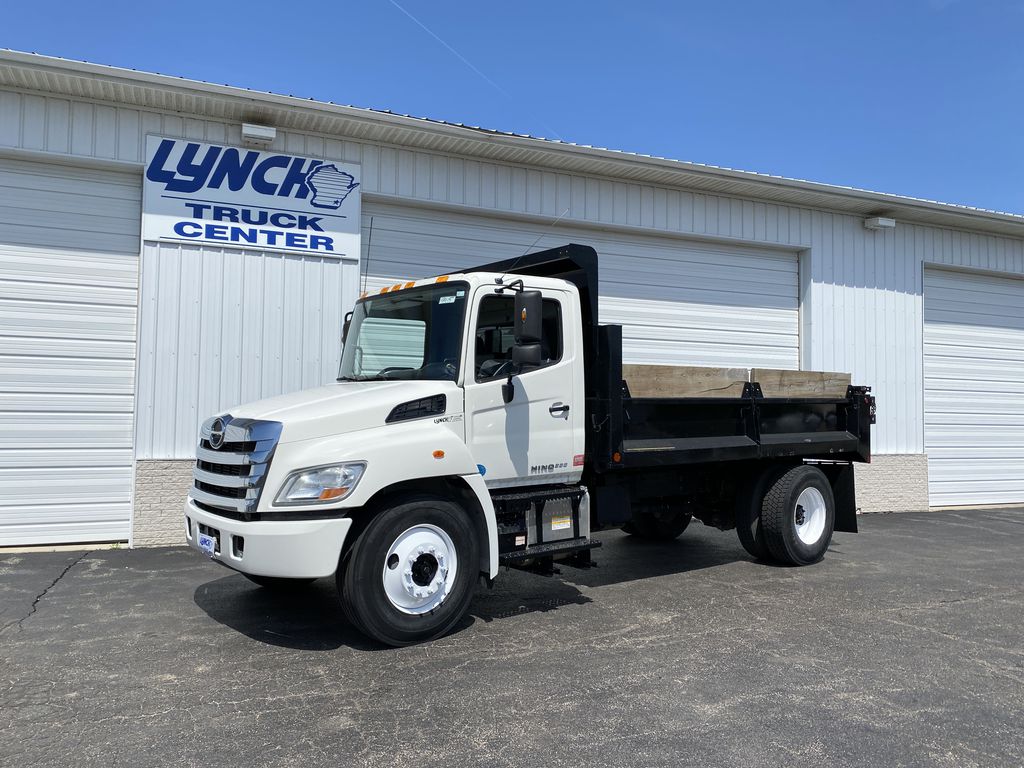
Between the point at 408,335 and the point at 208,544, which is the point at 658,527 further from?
the point at 208,544

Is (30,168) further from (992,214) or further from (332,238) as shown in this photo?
(992,214)

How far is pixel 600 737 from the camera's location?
3744mm

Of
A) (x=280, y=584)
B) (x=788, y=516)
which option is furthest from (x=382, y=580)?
(x=788, y=516)

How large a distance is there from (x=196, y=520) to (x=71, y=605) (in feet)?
6.35

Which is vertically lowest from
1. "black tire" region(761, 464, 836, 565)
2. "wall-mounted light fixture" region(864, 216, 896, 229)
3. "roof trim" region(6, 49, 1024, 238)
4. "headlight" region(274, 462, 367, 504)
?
"black tire" region(761, 464, 836, 565)

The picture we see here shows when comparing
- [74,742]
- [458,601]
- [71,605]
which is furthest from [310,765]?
[71,605]

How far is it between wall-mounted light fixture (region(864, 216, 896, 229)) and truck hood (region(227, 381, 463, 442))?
405 inches

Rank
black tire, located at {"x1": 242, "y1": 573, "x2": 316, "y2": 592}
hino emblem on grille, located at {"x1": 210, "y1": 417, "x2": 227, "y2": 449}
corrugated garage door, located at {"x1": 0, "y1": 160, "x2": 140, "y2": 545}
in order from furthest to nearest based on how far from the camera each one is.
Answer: corrugated garage door, located at {"x1": 0, "y1": 160, "x2": 140, "y2": 545}, black tire, located at {"x1": 242, "y1": 573, "x2": 316, "y2": 592}, hino emblem on grille, located at {"x1": 210, "y1": 417, "x2": 227, "y2": 449}

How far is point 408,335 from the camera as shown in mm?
6027

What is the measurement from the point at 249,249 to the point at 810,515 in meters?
7.33

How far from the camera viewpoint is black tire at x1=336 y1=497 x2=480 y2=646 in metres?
4.88

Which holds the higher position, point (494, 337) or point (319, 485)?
point (494, 337)

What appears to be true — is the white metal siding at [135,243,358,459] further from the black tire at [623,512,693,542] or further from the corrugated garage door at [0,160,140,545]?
the black tire at [623,512,693,542]

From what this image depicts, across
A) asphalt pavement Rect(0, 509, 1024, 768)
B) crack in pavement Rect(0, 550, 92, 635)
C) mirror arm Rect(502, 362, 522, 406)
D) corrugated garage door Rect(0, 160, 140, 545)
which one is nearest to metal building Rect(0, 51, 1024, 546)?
corrugated garage door Rect(0, 160, 140, 545)
